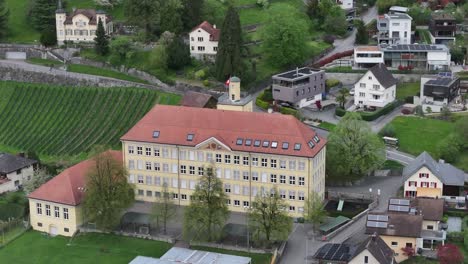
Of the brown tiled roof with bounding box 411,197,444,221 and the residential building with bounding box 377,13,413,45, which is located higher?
the residential building with bounding box 377,13,413,45

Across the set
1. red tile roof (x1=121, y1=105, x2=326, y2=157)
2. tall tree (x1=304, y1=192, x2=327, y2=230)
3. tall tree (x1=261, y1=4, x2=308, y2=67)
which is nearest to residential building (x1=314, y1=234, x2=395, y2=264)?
tall tree (x1=304, y1=192, x2=327, y2=230)

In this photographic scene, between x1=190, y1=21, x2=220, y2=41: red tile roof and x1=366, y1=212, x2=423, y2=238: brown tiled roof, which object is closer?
x1=366, y1=212, x2=423, y2=238: brown tiled roof

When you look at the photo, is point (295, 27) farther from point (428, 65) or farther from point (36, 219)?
point (36, 219)

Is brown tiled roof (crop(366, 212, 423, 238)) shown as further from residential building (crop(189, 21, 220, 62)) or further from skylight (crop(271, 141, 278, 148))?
residential building (crop(189, 21, 220, 62))

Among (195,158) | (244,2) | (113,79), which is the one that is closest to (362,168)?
(195,158)

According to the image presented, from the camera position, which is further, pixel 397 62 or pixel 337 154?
pixel 397 62

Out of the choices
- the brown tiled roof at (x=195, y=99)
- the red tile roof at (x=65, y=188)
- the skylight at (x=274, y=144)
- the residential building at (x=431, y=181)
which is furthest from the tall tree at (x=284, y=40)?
the red tile roof at (x=65, y=188)
